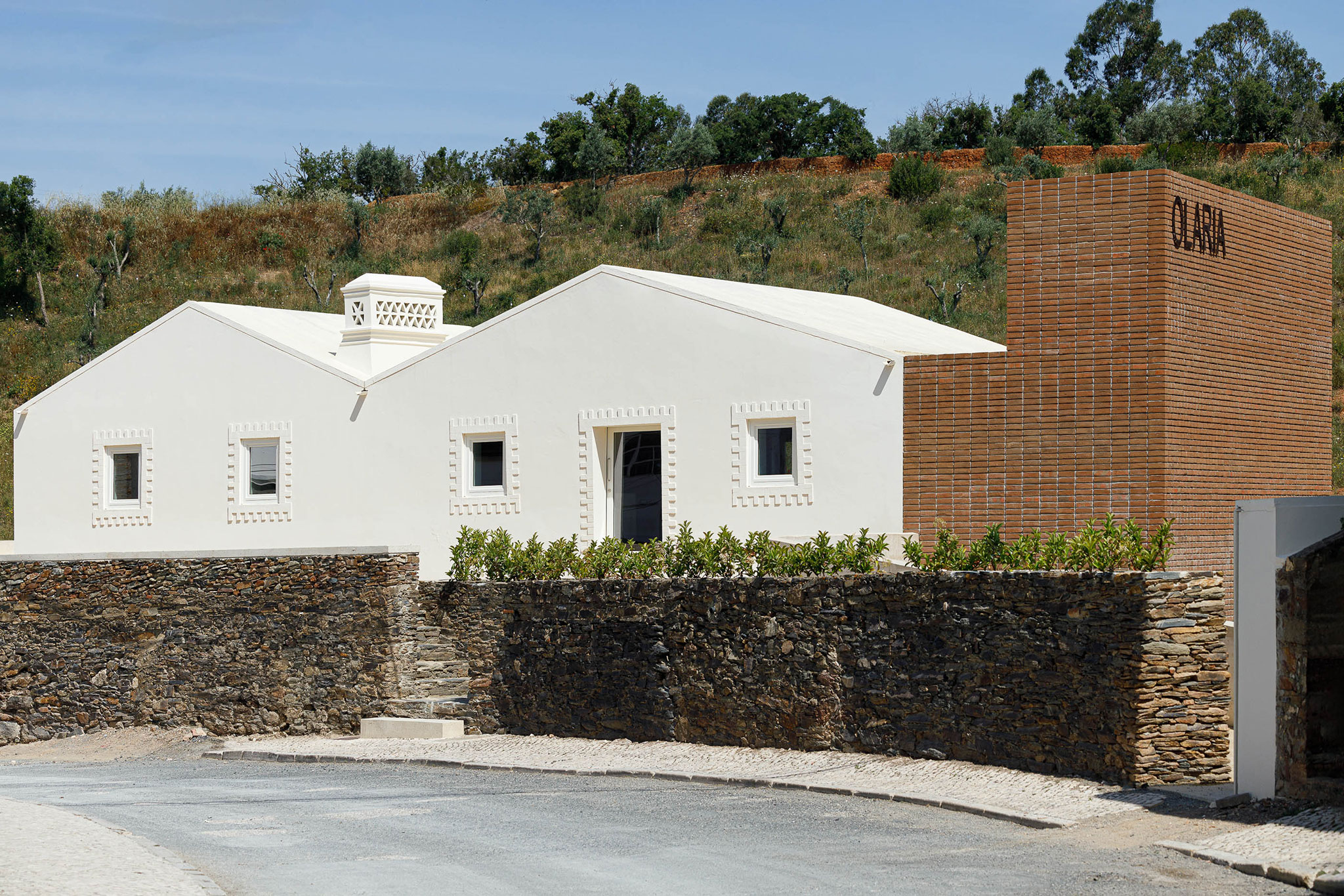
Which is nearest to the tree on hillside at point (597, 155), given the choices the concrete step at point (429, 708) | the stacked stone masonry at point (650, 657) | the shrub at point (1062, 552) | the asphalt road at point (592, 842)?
the stacked stone masonry at point (650, 657)

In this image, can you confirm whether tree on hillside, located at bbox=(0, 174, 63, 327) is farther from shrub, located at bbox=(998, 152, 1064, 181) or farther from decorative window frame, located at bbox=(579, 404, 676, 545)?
decorative window frame, located at bbox=(579, 404, 676, 545)

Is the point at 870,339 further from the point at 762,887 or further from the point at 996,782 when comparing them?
the point at 762,887

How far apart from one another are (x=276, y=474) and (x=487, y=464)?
4196 mm

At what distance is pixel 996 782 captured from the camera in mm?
14695

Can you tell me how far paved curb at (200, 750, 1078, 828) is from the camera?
1320cm

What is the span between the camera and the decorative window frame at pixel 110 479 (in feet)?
89.1

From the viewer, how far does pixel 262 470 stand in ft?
86.0

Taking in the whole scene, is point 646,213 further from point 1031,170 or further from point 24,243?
point 24,243

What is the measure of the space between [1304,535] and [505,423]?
527 inches

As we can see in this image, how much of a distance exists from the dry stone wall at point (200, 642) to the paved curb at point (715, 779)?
1598mm

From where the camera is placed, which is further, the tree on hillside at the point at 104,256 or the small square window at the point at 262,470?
the tree on hillside at the point at 104,256

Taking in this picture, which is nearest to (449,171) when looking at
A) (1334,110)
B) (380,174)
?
(380,174)

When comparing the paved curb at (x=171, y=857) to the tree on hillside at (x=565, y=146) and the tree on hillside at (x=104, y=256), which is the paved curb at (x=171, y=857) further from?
the tree on hillside at (x=565, y=146)

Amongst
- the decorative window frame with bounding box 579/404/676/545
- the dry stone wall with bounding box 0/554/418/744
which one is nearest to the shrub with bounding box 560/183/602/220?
the decorative window frame with bounding box 579/404/676/545
